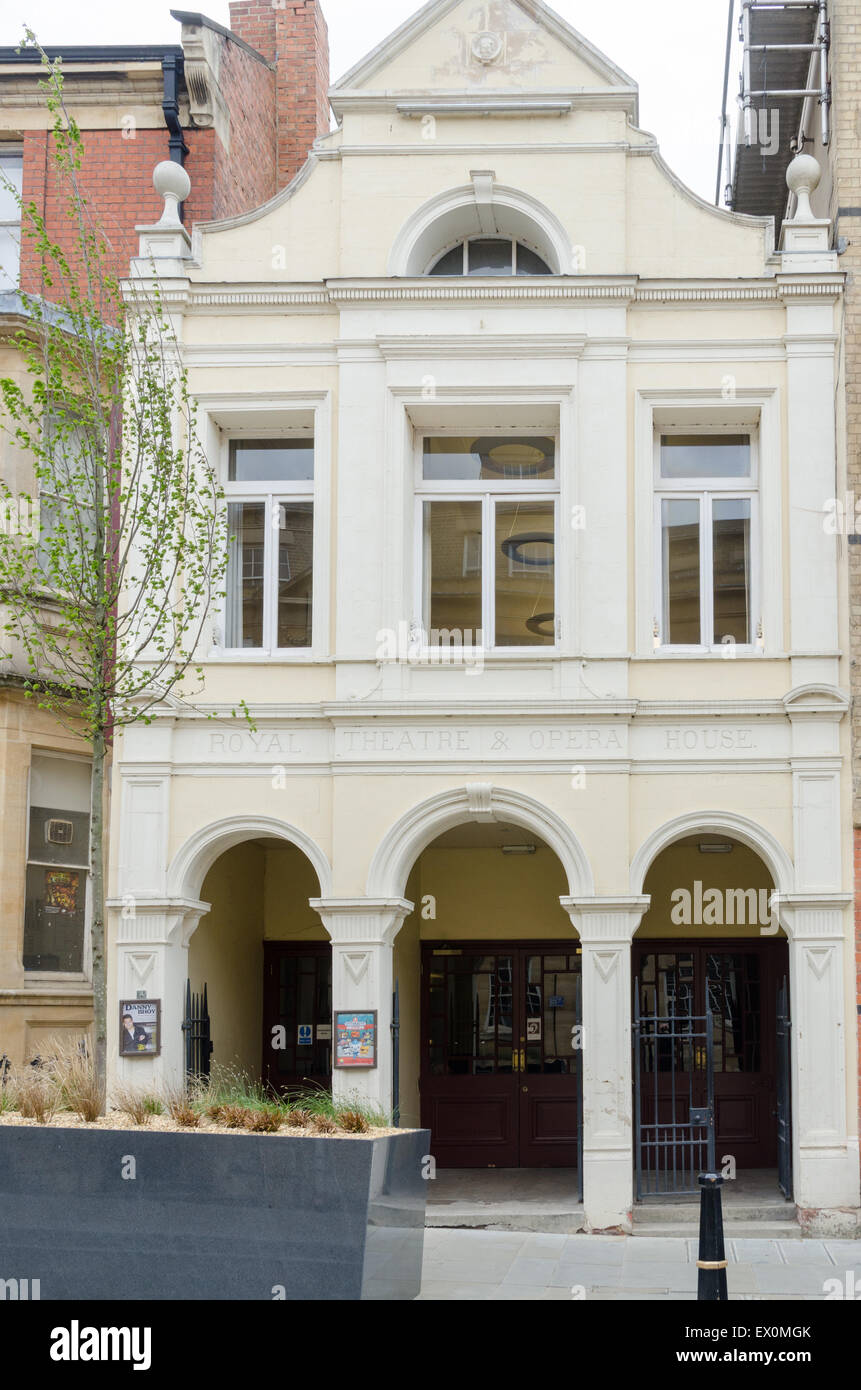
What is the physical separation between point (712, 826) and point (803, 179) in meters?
6.15

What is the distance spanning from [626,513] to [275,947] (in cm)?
690

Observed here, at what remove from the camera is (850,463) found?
14492 mm

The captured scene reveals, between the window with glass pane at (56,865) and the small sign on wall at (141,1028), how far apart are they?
2.25 meters

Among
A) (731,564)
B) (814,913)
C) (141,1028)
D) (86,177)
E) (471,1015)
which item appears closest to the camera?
(814,913)

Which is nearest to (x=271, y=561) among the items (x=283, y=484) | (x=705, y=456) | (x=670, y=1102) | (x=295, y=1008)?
(x=283, y=484)

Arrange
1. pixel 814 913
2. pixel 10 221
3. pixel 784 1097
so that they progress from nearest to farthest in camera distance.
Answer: pixel 814 913
pixel 784 1097
pixel 10 221

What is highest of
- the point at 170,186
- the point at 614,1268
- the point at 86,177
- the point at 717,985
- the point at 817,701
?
the point at 86,177

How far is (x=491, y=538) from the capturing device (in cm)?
1521

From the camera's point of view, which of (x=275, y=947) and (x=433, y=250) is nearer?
(x=433, y=250)

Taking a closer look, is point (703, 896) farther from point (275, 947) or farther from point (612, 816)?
point (275, 947)

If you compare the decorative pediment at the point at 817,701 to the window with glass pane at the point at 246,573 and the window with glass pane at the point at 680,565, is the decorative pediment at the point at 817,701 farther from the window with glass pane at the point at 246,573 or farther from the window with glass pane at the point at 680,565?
the window with glass pane at the point at 246,573

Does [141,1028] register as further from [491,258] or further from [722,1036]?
[491,258]

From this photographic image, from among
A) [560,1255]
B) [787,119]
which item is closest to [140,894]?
[560,1255]

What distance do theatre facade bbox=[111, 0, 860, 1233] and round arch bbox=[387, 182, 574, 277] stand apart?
32 mm
